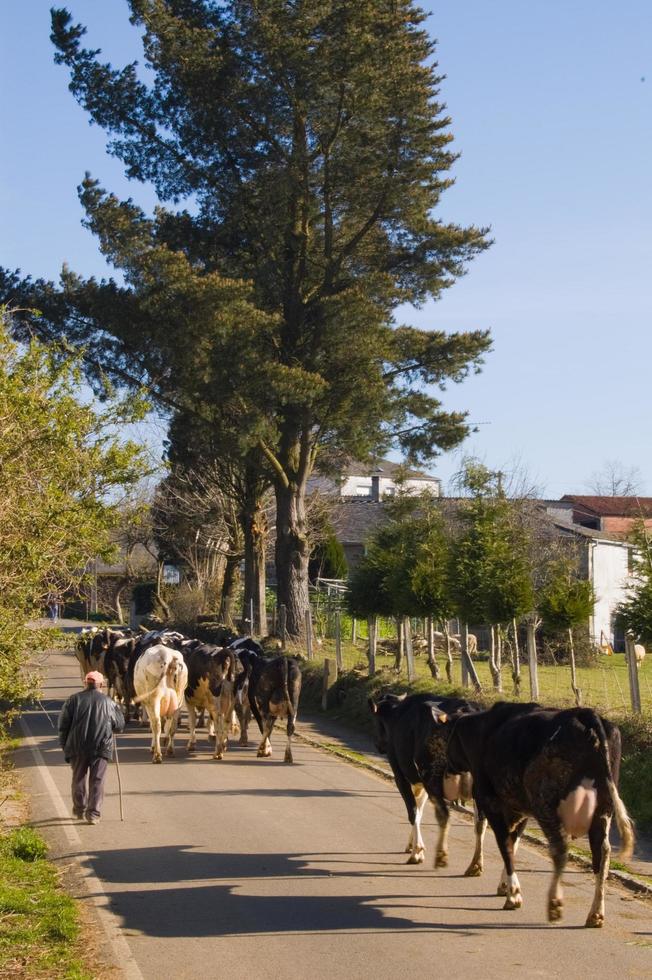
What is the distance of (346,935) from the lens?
345 inches

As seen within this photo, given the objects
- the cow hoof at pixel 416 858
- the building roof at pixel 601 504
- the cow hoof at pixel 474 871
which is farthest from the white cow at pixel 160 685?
the building roof at pixel 601 504

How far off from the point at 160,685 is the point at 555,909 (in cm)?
1052

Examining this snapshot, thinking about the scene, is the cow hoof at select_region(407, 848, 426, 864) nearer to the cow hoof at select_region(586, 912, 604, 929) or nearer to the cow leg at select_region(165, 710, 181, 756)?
the cow hoof at select_region(586, 912, 604, 929)

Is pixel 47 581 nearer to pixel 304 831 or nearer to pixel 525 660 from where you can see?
pixel 304 831

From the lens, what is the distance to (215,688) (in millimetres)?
19422

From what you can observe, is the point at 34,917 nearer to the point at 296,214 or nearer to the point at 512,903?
the point at 512,903

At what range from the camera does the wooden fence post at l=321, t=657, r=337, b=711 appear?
25.1m

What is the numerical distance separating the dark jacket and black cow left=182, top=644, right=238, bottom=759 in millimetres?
5262

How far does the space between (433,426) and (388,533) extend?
615 centimetres

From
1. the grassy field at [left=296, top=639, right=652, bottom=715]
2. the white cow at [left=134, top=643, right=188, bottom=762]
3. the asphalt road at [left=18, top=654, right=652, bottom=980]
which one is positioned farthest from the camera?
the grassy field at [left=296, top=639, right=652, bottom=715]

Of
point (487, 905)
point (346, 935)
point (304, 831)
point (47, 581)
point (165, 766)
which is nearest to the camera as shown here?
point (346, 935)

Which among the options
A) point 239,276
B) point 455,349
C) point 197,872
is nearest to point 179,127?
point 239,276

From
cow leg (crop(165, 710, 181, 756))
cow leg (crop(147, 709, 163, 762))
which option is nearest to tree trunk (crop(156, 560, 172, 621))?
cow leg (crop(165, 710, 181, 756))

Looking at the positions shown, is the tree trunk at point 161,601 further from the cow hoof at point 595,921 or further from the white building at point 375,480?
the cow hoof at point 595,921
